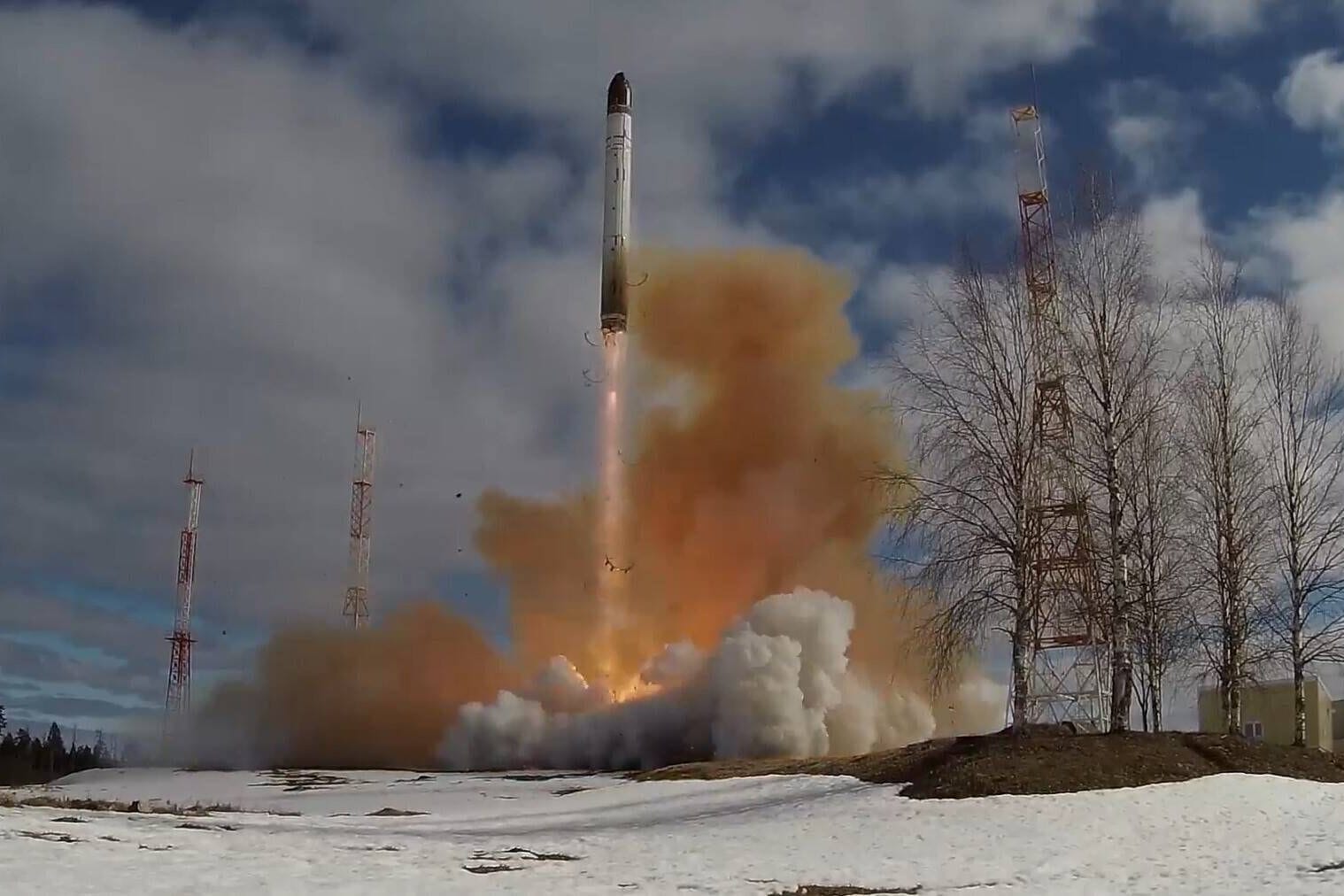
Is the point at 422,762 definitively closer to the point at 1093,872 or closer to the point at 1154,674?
the point at 1154,674

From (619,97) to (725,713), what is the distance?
28422 mm

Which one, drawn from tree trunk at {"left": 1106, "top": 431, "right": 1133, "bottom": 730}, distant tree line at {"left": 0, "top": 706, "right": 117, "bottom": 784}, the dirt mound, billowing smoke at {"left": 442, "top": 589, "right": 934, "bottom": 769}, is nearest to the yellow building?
billowing smoke at {"left": 442, "top": 589, "right": 934, "bottom": 769}

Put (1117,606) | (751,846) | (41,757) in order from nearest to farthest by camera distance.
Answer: (751,846) < (1117,606) < (41,757)

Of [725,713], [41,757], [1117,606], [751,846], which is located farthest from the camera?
[41,757]

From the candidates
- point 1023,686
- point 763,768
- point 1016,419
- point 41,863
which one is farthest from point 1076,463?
point 41,863

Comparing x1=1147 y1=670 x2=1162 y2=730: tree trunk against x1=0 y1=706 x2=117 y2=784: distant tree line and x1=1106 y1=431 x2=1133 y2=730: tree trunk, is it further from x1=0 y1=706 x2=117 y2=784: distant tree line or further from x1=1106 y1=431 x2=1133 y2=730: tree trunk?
x1=0 y1=706 x2=117 y2=784: distant tree line

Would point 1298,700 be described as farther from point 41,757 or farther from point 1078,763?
point 41,757

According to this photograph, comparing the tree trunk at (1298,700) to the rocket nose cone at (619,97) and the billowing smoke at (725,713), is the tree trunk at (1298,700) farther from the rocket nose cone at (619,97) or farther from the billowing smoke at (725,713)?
the rocket nose cone at (619,97)

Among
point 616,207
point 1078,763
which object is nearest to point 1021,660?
point 1078,763

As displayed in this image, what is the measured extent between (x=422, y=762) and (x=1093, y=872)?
168 feet

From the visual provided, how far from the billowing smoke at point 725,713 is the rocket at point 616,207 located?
15.4 meters

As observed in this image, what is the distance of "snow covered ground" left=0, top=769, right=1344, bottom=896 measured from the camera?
17.2 meters

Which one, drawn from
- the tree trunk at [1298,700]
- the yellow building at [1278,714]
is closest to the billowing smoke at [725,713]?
the yellow building at [1278,714]

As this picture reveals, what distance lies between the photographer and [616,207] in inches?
2117
